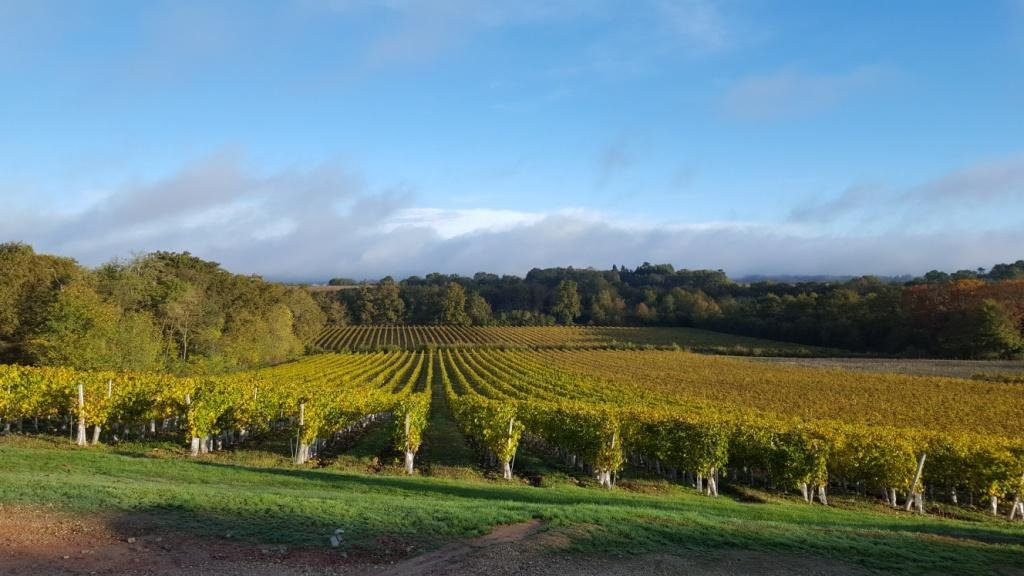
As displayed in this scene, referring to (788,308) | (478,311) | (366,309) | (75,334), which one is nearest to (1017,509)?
(75,334)

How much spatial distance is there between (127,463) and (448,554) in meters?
13.4

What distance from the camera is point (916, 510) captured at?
18984mm

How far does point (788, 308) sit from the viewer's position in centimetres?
11125

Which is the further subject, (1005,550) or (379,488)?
(379,488)

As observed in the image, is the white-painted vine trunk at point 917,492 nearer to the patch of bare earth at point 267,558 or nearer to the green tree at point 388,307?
the patch of bare earth at point 267,558

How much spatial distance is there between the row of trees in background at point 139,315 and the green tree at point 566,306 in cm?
9225

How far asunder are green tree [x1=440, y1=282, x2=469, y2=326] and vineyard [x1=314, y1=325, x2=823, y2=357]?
244 inches

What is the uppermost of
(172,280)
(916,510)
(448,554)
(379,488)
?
(172,280)

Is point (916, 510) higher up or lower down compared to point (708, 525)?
lower down

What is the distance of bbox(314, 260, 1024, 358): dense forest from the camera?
257 feet

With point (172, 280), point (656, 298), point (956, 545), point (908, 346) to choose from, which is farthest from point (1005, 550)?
point (656, 298)

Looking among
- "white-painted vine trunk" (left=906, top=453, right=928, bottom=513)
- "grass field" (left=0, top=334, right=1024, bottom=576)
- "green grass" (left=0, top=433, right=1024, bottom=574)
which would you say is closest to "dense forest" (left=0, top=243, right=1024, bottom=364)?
"grass field" (left=0, top=334, right=1024, bottom=576)

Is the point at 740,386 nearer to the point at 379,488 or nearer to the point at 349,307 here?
the point at 379,488

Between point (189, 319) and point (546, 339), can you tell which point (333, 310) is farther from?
point (189, 319)
